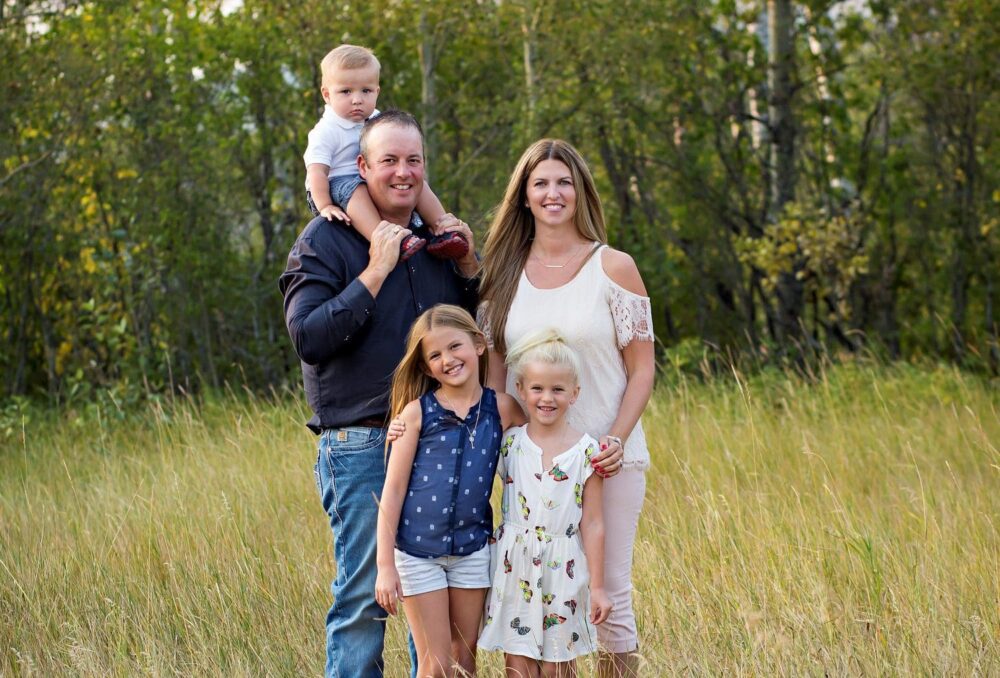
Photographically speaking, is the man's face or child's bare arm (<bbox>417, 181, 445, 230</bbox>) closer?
the man's face

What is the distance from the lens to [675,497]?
562cm

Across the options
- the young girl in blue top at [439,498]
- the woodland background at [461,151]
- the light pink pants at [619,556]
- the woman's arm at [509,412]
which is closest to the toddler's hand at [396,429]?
the young girl in blue top at [439,498]

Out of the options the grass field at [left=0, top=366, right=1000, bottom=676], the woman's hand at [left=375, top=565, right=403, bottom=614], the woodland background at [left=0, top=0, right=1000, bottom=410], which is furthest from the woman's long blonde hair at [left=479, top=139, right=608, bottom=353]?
the woodland background at [left=0, top=0, right=1000, bottom=410]

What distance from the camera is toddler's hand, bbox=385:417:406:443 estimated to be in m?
3.28

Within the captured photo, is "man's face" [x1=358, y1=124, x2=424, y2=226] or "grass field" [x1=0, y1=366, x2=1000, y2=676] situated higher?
"man's face" [x1=358, y1=124, x2=424, y2=226]

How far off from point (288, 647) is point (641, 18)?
776 cm

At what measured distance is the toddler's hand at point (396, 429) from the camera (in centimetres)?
328

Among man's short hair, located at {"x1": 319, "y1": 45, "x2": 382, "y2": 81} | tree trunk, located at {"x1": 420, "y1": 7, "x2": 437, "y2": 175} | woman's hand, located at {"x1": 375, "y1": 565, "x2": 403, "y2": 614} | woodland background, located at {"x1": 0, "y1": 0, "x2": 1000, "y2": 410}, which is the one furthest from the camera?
tree trunk, located at {"x1": 420, "y1": 7, "x2": 437, "y2": 175}

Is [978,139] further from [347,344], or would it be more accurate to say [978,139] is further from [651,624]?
[347,344]

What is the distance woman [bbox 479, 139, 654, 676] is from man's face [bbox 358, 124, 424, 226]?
37 cm

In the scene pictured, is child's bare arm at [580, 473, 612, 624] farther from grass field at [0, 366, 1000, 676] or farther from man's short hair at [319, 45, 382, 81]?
man's short hair at [319, 45, 382, 81]

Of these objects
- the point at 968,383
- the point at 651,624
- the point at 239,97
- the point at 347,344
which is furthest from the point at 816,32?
the point at 347,344

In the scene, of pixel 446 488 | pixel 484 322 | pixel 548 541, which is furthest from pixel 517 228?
pixel 548 541

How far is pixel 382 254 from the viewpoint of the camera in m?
3.32
